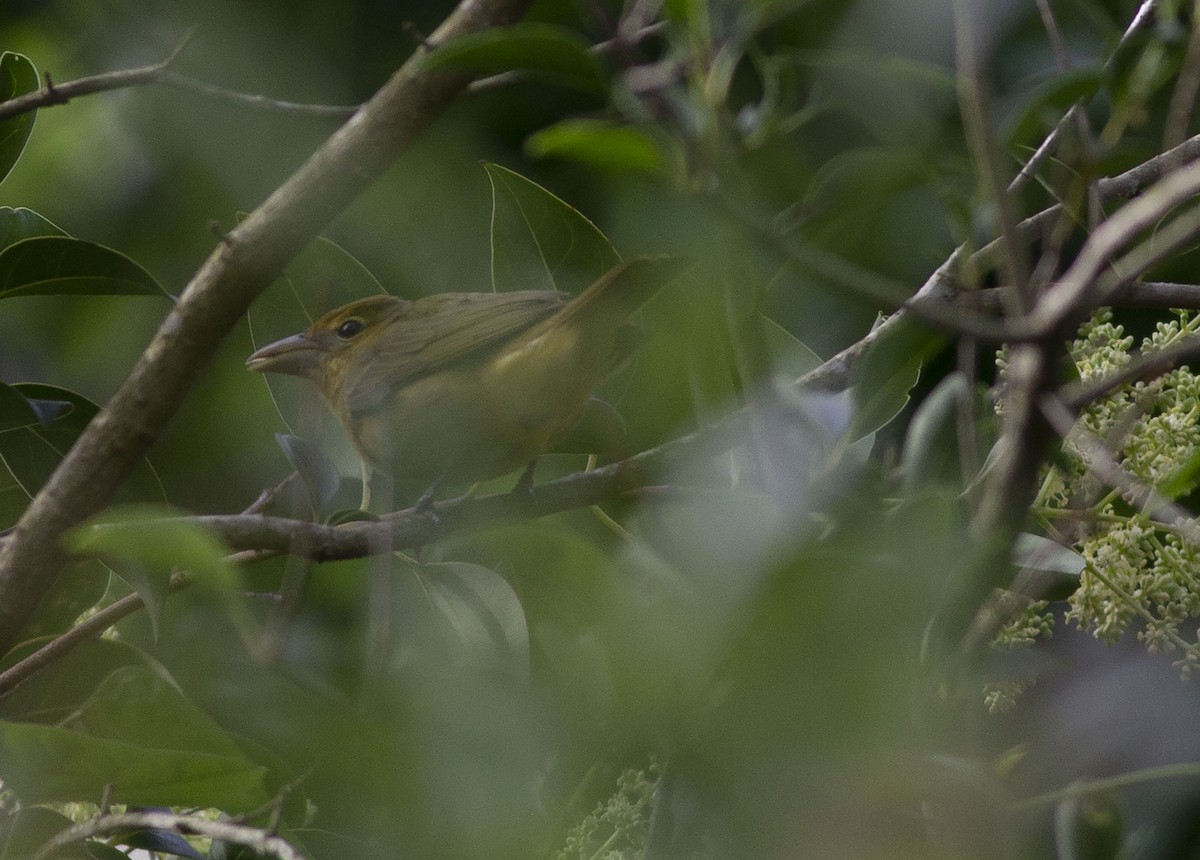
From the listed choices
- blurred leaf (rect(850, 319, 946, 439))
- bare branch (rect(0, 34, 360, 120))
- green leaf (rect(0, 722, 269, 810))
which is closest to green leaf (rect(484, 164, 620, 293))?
bare branch (rect(0, 34, 360, 120))

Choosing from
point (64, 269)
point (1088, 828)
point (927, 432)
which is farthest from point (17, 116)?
point (1088, 828)

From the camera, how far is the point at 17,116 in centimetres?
205

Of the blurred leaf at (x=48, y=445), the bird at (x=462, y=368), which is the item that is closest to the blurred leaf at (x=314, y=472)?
the bird at (x=462, y=368)

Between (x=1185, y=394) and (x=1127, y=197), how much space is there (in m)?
0.41

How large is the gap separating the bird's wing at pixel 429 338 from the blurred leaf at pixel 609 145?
60.5 inches

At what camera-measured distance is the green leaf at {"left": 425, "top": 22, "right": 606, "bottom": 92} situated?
94 cm

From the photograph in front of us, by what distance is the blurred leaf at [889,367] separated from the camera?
3.87ft

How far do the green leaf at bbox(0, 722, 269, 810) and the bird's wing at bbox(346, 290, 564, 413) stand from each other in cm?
134

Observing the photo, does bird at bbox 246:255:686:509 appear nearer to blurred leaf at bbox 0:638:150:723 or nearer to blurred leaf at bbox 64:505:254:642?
blurred leaf at bbox 0:638:150:723

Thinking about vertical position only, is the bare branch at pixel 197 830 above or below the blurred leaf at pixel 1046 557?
below

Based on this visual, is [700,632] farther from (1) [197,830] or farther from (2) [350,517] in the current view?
(2) [350,517]

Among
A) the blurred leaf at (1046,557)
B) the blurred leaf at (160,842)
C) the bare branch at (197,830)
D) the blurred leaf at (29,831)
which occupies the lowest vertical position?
the blurred leaf at (160,842)

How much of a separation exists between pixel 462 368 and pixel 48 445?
883mm

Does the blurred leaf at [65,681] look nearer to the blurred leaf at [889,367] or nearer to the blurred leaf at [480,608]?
the blurred leaf at [480,608]
